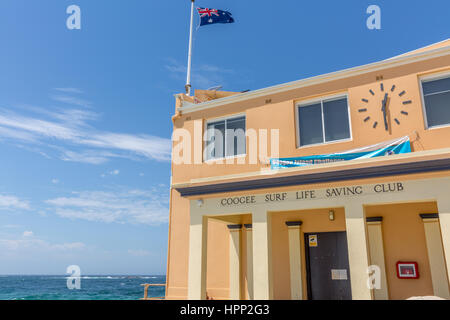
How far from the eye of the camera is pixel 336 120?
37.0 ft

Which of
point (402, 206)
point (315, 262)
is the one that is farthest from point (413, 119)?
point (315, 262)

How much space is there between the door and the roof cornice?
477 centimetres

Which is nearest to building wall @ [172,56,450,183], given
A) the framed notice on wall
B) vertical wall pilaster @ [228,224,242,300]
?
vertical wall pilaster @ [228,224,242,300]

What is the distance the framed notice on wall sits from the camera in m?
9.62

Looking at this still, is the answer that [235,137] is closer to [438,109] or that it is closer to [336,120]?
[336,120]

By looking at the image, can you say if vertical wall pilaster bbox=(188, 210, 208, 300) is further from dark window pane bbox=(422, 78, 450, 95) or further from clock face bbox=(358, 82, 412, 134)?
dark window pane bbox=(422, 78, 450, 95)

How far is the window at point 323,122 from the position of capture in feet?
36.5

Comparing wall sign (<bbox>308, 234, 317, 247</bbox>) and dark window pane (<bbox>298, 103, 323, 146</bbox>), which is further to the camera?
wall sign (<bbox>308, 234, 317, 247</bbox>)

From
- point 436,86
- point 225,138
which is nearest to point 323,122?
point 436,86

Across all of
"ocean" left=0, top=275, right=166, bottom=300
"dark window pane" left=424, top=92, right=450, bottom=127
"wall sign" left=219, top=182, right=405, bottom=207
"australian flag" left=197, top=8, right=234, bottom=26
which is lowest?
"ocean" left=0, top=275, right=166, bottom=300

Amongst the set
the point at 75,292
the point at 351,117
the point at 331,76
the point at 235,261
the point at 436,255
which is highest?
the point at 331,76

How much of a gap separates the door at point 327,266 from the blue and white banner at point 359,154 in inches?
96.5

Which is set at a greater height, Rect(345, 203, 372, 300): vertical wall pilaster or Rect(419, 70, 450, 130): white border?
Rect(419, 70, 450, 130): white border

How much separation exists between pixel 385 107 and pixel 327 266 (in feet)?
16.5
